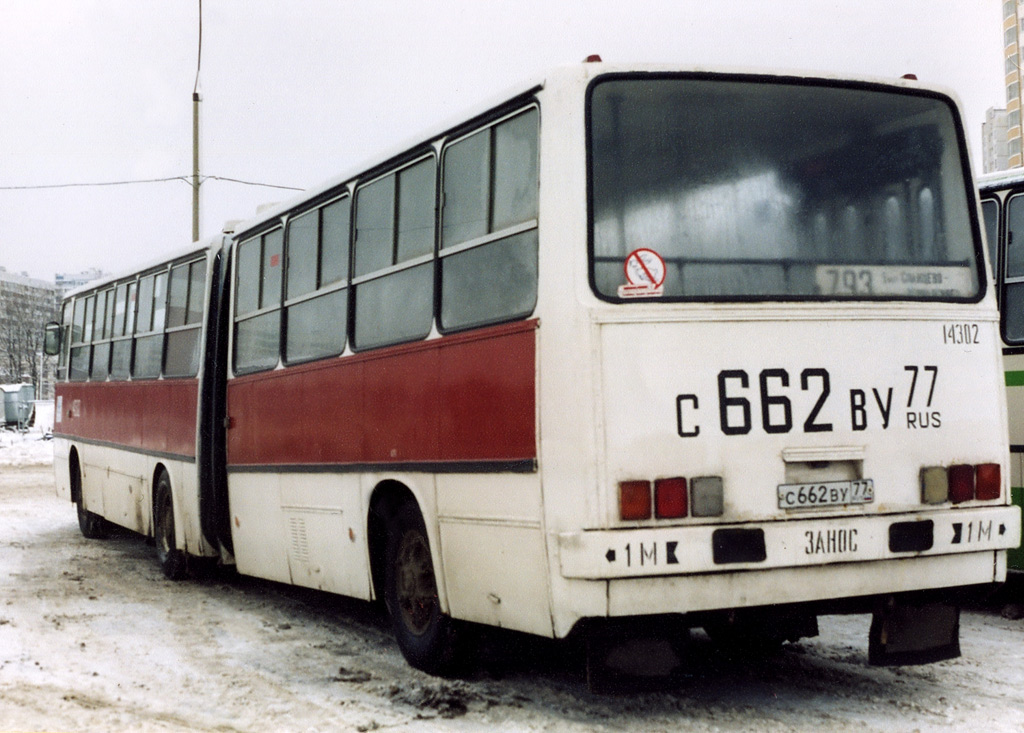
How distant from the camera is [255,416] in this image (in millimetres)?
9977

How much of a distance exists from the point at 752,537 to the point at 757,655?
2.19 m

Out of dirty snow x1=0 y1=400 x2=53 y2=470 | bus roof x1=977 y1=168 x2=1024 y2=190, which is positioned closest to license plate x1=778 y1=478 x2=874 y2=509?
bus roof x1=977 y1=168 x2=1024 y2=190

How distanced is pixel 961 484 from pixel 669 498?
1518 mm

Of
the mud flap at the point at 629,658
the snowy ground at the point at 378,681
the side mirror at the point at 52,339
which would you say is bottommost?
the snowy ground at the point at 378,681

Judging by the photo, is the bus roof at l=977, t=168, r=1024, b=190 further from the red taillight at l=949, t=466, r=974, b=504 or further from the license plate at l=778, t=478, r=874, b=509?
the license plate at l=778, t=478, r=874, b=509

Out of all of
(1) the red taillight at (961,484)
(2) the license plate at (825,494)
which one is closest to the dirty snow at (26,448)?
(2) the license plate at (825,494)

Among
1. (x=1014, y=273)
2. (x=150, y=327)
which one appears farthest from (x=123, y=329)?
(x=1014, y=273)

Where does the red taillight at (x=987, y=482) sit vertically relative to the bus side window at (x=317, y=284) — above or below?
below

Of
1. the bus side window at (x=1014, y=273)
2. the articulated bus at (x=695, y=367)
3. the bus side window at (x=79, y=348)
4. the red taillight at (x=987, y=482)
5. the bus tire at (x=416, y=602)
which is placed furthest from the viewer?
the bus side window at (x=79, y=348)

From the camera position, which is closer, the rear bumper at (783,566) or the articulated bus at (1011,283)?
the rear bumper at (783,566)

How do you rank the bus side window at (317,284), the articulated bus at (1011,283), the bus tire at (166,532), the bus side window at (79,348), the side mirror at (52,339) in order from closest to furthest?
the bus side window at (317,284) < the articulated bus at (1011,283) < the bus tire at (166,532) < the bus side window at (79,348) < the side mirror at (52,339)

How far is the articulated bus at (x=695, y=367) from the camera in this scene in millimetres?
5691

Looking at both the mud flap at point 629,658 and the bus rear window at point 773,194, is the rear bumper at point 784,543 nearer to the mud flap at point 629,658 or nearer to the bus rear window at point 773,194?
the mud flap at point 629,658

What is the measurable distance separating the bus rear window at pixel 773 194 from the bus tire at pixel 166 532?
7.13 meters
